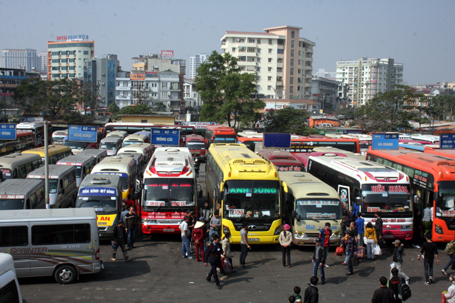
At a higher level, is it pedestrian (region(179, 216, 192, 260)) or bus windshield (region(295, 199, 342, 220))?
bus windshield (region(295, 199, 342, 220))

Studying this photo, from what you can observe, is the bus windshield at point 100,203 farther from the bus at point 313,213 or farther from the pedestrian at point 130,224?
the bus at point 313,213

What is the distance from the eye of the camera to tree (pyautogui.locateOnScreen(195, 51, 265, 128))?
51.9m

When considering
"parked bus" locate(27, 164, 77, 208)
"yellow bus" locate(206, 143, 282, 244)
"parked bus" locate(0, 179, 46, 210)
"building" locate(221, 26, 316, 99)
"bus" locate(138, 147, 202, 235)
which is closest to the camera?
"yellow bus" locate(206, 143, 282, 244)

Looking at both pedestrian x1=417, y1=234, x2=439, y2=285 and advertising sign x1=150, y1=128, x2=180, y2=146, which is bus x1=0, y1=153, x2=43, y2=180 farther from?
pedestrian x1=417, y1=234, x2=439, y2=285

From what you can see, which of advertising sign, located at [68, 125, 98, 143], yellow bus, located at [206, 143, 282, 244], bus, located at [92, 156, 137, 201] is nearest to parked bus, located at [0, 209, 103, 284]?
yellow bus, located at [206, 143, 282, 244]

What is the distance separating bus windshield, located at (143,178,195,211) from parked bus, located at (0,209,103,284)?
162 inches

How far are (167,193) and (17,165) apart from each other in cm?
982

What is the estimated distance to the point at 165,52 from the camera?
136250 mm

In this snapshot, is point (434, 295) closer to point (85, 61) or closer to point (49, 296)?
point (49, 296)

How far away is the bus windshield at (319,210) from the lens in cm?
1384

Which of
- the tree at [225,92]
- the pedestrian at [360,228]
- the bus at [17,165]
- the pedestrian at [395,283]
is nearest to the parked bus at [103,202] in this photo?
the bus at [17,165]

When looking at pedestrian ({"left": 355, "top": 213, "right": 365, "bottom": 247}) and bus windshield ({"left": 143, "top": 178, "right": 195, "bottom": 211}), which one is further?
bus windshield ({"left": 143, "top": 178, "right": 195, "bottom": 211})

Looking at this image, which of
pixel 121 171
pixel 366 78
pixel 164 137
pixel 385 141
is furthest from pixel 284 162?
pixel 366 78

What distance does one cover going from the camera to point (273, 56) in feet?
328
